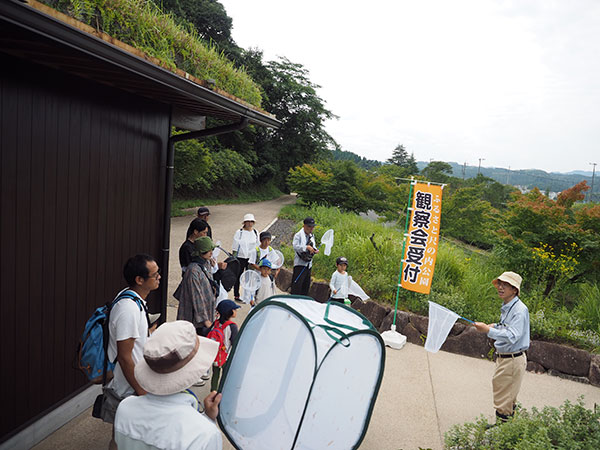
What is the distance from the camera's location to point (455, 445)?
316cm

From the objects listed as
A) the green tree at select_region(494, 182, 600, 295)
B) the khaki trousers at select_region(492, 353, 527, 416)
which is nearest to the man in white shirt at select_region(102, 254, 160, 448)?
the khaki trousers at select_region(492, 353, 527, 416)

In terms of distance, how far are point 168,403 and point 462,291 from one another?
6.30 m

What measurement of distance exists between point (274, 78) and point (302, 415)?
2632 centimetres

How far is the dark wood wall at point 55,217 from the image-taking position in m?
2.75

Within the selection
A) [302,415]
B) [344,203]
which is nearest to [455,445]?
[302,415]

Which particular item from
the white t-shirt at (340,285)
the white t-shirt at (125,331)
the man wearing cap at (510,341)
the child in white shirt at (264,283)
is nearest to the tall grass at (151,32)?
the white t-shirt at (125,331)

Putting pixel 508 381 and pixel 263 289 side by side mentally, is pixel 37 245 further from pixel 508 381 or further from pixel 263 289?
pixel 508 381

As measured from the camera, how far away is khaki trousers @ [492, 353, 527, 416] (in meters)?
3.76

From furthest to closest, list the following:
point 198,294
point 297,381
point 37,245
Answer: point 198,294, point 37,245, point 297,381

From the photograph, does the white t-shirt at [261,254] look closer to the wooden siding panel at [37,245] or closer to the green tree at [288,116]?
the wooden siding panel at [37,245]

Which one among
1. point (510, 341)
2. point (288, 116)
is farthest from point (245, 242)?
point (288, 116)

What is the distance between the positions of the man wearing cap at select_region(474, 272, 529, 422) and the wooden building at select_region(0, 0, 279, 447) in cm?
338

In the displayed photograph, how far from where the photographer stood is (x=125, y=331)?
2.36 m

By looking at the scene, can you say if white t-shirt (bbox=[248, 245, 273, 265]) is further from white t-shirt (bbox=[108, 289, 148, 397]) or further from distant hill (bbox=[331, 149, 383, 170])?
distant hill (bbox=[331, 149, 383, 170])
